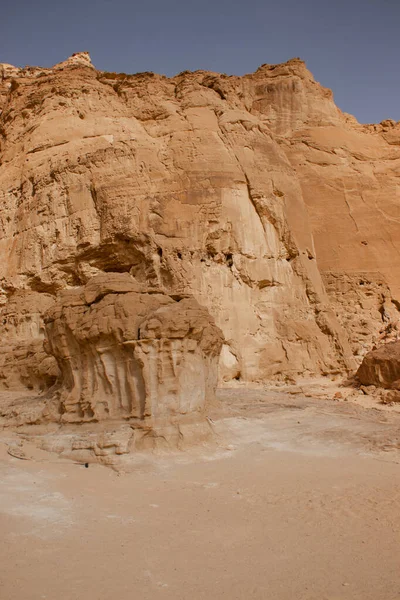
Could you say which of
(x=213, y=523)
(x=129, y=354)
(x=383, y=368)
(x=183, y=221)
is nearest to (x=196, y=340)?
(x=129, y=354)

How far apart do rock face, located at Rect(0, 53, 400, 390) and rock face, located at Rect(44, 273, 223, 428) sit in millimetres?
5426

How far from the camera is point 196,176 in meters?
17.5

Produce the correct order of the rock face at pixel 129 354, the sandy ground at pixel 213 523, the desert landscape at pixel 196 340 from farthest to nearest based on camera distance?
the rock face at pixel 129 354
the desert landscape at pixel 196 340
the sandy ground at pixel 213 523

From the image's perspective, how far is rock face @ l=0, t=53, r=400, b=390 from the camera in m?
16.9

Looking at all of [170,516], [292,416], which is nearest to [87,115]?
[292,416]

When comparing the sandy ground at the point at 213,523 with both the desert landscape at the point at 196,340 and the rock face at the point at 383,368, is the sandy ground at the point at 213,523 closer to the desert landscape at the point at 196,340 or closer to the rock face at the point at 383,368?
the desert landscape at the point at 196,340

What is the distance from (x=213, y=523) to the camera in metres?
5.52

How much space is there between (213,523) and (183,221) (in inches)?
491

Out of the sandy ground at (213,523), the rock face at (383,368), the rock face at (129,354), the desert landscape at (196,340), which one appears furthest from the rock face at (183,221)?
the sandy ground at (213,523)

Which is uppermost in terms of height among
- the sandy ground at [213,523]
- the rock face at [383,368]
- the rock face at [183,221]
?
the rock face at [183,221]

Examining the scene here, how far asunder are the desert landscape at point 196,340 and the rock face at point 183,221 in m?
0.07

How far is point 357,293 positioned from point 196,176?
8.29 m

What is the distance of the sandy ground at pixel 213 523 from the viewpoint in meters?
4.19

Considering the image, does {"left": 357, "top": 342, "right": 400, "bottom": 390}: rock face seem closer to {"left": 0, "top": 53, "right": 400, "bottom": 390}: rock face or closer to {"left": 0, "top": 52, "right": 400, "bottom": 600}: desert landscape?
{"left": 0, "top": 52, "right": 400, "bottom": 600}: desert landscape
